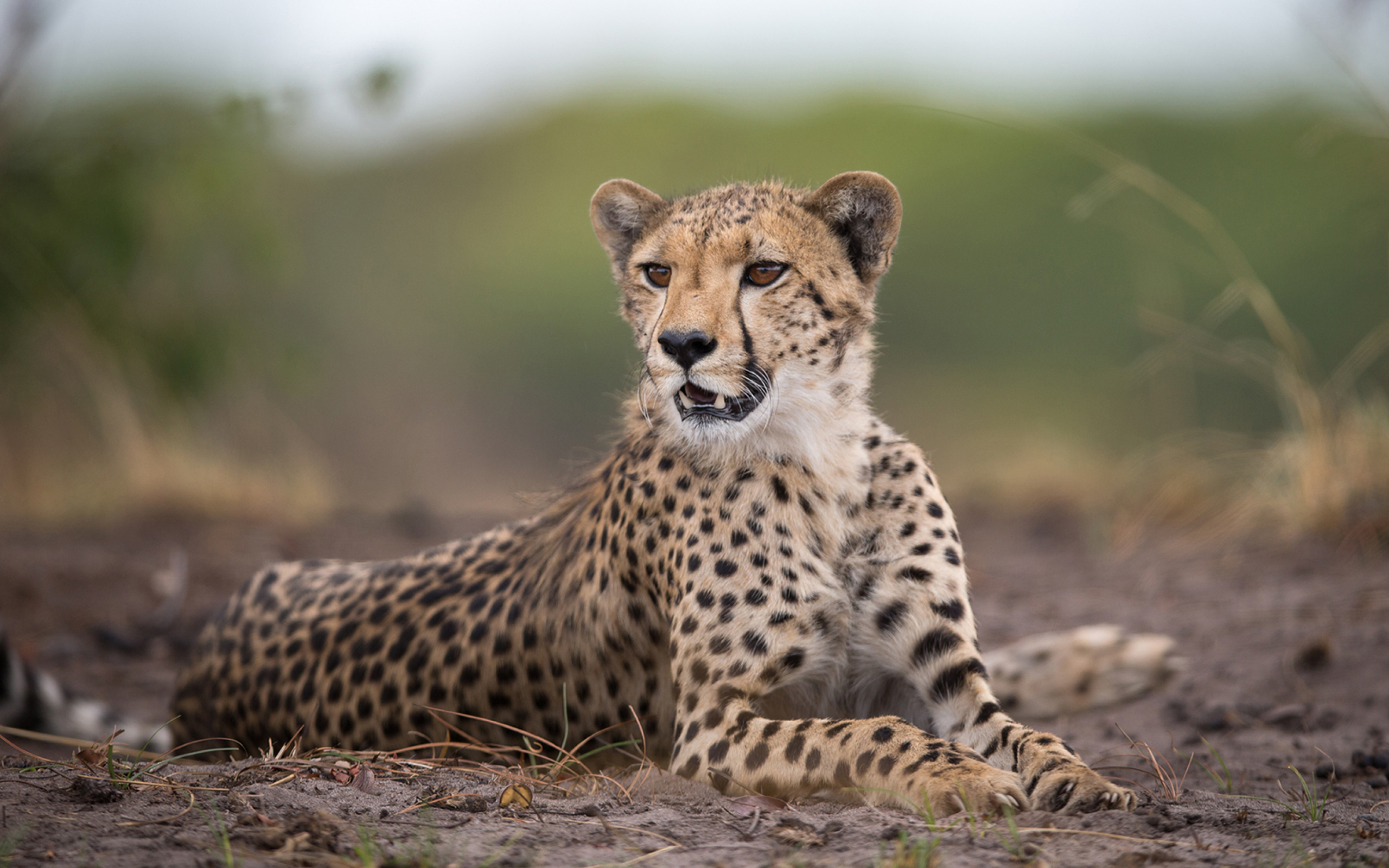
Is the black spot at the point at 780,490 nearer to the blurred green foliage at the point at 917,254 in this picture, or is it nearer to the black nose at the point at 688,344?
the black nose at the point at 688,344

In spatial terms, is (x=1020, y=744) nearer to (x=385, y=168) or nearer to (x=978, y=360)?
(x=978, y=360)

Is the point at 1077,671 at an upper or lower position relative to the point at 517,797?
upper

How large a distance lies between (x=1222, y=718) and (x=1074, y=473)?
176 inches

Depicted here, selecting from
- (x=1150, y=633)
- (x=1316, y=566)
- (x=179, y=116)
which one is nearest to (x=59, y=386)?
(x=179, y=116)

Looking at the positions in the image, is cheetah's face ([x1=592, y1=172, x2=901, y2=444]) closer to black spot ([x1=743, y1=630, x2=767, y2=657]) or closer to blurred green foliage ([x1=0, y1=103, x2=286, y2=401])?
black spot ([x1=743, y1=630, x2=767, y2=657])

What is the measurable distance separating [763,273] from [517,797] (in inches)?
47.6

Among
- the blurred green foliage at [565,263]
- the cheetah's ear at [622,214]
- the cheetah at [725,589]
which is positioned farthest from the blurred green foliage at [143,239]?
the cheetah at [725,589]

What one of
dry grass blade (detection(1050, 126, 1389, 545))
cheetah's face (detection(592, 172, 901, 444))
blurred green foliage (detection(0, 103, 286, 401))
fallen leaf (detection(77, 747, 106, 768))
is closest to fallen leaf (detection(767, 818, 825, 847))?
cheetah's face (detection(592, 172, 901, 444))

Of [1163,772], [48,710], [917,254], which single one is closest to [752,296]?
[1163,772]

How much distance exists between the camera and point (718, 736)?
93.8 inches

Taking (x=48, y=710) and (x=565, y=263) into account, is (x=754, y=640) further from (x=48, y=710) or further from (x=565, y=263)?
(x=565, y=263)

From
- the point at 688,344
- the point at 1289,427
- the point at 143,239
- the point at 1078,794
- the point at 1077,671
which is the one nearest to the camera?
the point at 1078,794

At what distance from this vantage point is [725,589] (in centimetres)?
254

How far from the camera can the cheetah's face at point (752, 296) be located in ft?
8.27
